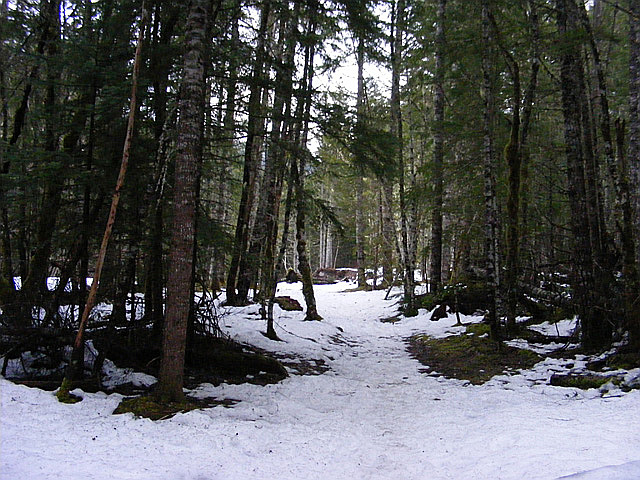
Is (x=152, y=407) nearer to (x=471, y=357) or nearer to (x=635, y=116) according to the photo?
(x=471, y=357)

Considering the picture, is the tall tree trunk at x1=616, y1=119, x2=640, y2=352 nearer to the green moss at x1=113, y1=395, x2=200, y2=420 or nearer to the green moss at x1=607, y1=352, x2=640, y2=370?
the green moss at x1=607, y1=352, x2=640, y2=370

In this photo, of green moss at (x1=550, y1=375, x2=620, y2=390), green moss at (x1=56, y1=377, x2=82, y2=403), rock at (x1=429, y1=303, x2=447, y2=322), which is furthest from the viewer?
rock at (x1=429, y1=303, x2=447, y2=322)

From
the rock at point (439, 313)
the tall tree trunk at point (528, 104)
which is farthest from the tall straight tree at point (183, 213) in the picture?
the rock at point (439, 313)

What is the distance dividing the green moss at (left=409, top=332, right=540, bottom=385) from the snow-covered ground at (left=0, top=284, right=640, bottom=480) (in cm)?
62

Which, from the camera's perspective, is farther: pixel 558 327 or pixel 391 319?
pixel 391 319

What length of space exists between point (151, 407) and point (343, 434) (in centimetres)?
235

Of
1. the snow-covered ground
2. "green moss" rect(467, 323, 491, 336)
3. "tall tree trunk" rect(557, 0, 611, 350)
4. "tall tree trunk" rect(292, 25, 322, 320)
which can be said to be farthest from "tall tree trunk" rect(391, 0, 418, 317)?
the snow-covered ground

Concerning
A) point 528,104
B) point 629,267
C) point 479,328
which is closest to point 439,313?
point 479,328

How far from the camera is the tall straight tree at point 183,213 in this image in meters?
5.42

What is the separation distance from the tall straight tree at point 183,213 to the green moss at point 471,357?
16.4ft

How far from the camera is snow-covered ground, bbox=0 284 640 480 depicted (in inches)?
142

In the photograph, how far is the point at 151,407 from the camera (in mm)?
5051

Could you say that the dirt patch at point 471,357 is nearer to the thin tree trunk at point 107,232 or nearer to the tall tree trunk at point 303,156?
the tall tree trunk at point 303,156

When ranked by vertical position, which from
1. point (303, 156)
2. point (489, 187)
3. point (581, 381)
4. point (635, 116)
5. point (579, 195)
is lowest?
point (581, 381)
